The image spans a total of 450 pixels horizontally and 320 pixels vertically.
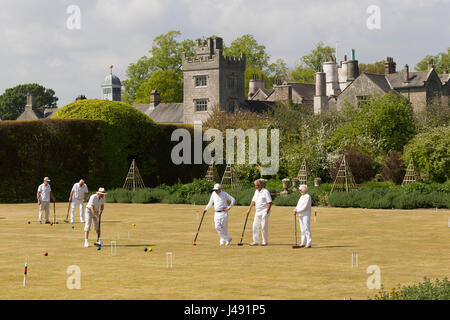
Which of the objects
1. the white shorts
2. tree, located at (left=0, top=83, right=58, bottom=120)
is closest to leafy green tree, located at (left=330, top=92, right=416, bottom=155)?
the white shorts

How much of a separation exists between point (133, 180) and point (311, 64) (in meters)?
70.2

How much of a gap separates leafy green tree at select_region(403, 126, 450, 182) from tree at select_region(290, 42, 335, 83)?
212 feet

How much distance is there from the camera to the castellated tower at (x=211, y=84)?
70125mm

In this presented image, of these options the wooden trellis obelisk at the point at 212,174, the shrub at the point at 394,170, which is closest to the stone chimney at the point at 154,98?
the wooden trellis obelisk at the point at 212,174

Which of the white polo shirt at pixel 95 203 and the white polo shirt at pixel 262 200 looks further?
the white polo shirt at pixel 95 203

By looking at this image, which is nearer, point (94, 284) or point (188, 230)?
point (94, 284)

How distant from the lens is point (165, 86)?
85500mm

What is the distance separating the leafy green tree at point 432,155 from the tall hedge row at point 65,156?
54.1ft

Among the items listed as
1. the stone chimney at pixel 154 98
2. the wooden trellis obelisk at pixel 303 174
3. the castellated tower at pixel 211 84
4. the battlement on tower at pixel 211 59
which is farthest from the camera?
the stone chimney at pixel 154 98

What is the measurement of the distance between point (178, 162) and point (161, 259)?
31148mm

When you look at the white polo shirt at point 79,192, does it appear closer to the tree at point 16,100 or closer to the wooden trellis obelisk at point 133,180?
the wooden trellis obelisk at point 133,180
